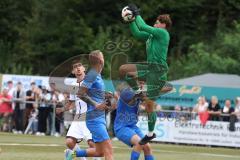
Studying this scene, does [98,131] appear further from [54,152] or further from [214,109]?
[214,109]

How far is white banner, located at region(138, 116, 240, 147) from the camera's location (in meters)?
29.5

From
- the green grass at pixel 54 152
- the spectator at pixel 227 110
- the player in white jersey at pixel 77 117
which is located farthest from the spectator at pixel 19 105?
the player in white jersey at pixel 77 117

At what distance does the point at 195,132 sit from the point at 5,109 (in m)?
7.87

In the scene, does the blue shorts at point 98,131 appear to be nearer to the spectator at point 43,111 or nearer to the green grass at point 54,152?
the green grass at point 54,152

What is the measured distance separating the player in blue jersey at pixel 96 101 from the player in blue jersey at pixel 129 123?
1.78ft

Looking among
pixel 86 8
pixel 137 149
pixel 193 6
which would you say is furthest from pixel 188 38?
pixel 137 149

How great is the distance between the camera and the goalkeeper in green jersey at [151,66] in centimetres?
1545

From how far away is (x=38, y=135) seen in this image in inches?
1243

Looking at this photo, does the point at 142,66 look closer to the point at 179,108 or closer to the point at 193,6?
the point at 179,108

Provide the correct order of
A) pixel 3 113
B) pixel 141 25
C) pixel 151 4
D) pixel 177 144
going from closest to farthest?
pixel 141 25, pixel 177 144, pixel 3 113, pixel 151 4

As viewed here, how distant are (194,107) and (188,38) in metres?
24.4

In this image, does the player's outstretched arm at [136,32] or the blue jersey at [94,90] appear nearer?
the blue jersey at [94,90]

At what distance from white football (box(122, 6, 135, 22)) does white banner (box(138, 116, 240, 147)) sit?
1421cm

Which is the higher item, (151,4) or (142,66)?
(151,4)
